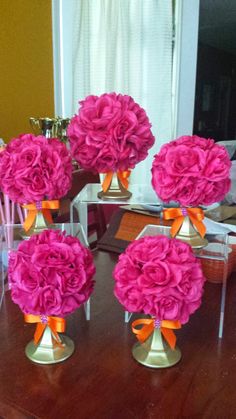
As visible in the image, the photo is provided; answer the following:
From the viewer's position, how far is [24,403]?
53cm

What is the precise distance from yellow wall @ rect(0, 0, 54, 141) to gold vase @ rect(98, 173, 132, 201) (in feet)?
4.89

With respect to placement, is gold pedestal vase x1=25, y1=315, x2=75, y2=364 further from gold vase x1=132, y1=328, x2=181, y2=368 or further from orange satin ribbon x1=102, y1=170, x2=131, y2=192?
orange satin ribbon x1=102, y1=170, x2=131, y2=192

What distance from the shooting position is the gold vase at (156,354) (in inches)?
23.8

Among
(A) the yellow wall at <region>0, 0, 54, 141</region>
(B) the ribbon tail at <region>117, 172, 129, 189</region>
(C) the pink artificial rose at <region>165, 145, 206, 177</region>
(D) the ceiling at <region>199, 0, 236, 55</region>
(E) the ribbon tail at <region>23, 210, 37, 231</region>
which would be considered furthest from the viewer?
(D) the ceiling at <region>199, 0, 236, 55</region>

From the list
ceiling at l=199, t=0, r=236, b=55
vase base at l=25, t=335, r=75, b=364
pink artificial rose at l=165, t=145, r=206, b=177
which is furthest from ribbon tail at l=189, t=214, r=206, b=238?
ceiling at l=199, t=0, r=236, b=55

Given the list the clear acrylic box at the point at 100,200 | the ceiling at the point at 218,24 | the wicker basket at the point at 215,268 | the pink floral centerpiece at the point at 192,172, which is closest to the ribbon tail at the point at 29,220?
the clear acrylic box at the point at 100,200

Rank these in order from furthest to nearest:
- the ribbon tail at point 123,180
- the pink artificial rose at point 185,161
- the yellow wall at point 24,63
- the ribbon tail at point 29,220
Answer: the yellow wall at point 24,63, the ribbon tail at point 123,180, the ribbon tail at point 29,220, the pink artificial rose at point 185,161

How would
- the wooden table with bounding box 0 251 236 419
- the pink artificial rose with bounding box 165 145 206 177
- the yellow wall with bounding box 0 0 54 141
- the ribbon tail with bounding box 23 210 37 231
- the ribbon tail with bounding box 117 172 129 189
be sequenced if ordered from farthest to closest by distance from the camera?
the yellow wall with bounding box 0 0 54 141 → the ribbon tail with bounding box 117 172 129 189 → the ribbon tail with bounding box 23 210 37 231 → the pink artificial rose with bounding box 165 145 206 177 → the wooden table with bounding box 0 251 236 419

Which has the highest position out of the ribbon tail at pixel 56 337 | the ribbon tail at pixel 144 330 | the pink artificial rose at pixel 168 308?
the pink artificial rose at pixel 168 308

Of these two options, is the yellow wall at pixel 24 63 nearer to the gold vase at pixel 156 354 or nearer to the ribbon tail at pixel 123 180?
the ribbon tail at pixel 123 180

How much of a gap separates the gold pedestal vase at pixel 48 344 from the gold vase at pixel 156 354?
12 cm

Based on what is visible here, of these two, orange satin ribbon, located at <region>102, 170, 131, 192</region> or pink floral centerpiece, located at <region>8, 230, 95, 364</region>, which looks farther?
orange satin ribbon, located at <region>102, 170, 131, 192</region>

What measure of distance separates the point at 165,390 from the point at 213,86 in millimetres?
2229

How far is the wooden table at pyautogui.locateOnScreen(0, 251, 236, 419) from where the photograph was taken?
525 mm
